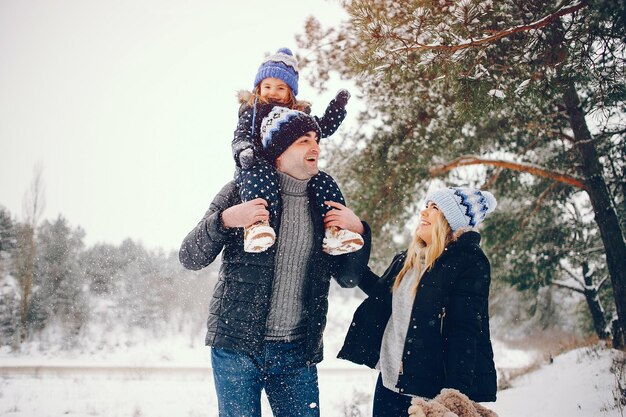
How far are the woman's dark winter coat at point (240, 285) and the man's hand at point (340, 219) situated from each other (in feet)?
0.22

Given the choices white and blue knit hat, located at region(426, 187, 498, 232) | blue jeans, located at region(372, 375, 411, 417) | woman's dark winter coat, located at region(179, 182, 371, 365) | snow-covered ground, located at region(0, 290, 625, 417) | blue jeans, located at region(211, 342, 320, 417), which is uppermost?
white and blue knit hat, located at region(426, 187, 498, 232)

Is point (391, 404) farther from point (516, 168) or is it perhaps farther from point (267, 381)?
point (516, 168)

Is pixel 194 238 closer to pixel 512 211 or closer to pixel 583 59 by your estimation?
pixel 583 59

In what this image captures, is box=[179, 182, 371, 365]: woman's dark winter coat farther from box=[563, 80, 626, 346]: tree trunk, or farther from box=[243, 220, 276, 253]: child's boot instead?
box=[563, 80, 626, 346]: tree trunk

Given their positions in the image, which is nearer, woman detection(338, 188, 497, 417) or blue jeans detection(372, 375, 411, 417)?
woman detection(338, 188, 497, 417)

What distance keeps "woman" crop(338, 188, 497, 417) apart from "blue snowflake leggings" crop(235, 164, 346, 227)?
0.66m

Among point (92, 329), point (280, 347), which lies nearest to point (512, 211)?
point (280, 347)

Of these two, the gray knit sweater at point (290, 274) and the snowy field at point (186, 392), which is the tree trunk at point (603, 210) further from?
the gray knit sweater at point (290, 274)

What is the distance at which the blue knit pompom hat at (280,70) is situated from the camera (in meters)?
2.13

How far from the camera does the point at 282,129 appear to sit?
1762 millimetres

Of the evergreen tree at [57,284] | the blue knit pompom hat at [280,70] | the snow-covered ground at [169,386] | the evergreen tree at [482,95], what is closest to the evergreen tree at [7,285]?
the evergreen tree at [57,284]

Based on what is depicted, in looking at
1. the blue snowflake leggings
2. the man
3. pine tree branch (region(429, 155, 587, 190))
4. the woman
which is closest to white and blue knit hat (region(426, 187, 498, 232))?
the woman

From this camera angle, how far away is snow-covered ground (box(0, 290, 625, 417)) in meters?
4.84

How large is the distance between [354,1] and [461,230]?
1730mm
